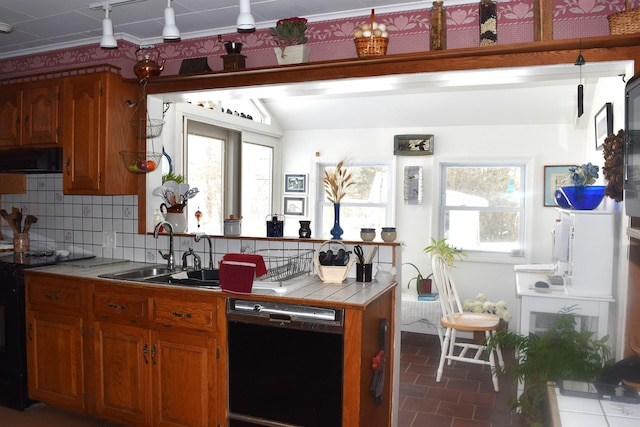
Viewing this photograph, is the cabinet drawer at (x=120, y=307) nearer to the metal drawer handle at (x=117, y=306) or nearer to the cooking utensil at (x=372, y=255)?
the metal drawer handle at (x=117, y=306)

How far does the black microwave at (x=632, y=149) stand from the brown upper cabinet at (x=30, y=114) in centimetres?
335

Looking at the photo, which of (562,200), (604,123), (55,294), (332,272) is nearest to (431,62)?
(332,272)

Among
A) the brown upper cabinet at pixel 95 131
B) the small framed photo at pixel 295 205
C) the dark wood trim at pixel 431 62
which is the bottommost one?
the small framed photo at pixel 295 205

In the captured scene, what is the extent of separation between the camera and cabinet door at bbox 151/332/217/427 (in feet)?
9.12

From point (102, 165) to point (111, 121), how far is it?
0.30 metres

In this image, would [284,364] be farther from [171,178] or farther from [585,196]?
[585,196]

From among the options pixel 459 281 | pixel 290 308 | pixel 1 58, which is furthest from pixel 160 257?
pixel 459 281

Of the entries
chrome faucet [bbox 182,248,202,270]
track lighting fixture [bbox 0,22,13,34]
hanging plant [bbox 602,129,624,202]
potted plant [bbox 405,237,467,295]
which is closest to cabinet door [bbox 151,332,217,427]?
chrome faucet [bbox 182,248,202,270]

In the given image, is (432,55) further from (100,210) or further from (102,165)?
(100,210)

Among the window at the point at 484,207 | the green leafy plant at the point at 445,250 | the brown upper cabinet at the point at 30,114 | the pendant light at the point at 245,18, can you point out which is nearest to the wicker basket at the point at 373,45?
the pendant light at the point at 245,18

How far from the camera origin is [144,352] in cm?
295

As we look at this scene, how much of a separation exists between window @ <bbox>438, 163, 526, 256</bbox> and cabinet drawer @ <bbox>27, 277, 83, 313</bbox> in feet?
12.5

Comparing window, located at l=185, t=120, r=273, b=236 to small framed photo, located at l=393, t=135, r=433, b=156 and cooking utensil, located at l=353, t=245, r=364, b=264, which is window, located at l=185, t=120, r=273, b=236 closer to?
small framed photo, located at l=393, t=135, r=433, b=156

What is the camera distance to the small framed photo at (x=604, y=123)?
3395 mm
